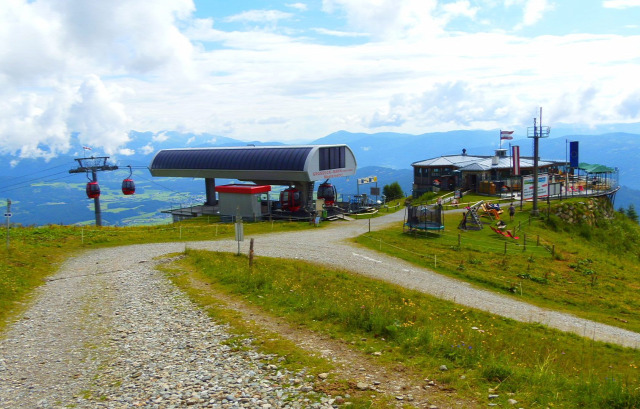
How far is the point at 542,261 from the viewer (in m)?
32.8

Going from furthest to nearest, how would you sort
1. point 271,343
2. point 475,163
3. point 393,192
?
point 393,192
point 475,163
point 271,343

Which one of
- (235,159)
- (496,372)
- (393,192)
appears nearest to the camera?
(496,372)

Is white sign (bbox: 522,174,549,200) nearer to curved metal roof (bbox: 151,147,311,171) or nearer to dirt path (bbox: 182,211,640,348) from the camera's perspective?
dirt path (bbox: 182,211,640,348)

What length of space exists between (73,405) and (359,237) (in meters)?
29.1

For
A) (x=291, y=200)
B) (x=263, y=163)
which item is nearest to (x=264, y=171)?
(x=263, y=163)

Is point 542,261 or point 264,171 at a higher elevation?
point 264,171

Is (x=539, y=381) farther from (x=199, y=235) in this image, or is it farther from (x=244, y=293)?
(x=199, y=235)

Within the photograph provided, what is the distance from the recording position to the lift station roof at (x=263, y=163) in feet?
168

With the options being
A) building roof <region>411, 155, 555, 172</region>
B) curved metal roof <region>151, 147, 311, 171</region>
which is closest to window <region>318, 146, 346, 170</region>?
curved metal roof <region>151, 147, 311, 171</region>

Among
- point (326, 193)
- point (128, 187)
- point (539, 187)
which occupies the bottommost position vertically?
point (326, 193)

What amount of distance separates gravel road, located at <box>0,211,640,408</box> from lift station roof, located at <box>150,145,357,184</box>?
25.8 metres

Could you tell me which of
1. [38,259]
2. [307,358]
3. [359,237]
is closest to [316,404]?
[307,358]

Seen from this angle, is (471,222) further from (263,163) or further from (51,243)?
(51,243)

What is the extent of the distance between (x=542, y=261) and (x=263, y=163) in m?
31.4
